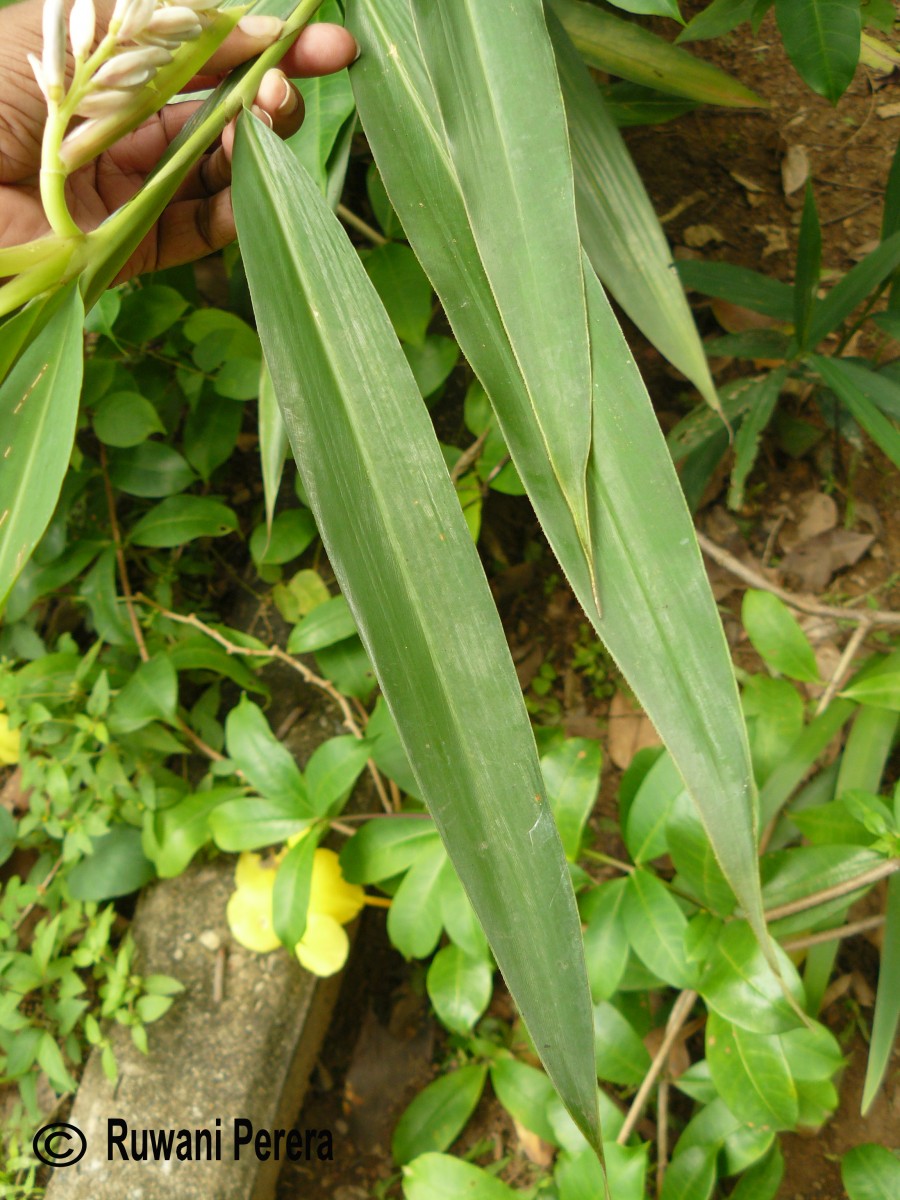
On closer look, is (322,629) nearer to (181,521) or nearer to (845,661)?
(181,521)

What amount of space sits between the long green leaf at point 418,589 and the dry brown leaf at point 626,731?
805 millimetres

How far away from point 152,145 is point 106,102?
1.60ft

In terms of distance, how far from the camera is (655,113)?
939 mm

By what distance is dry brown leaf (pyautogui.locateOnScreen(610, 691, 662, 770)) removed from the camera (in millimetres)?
1148

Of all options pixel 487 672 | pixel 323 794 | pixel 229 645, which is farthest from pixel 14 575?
pixel 229 645

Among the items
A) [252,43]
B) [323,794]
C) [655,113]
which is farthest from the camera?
[655,113]

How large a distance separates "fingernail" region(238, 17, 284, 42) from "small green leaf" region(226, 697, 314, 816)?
A: 1.86 ft

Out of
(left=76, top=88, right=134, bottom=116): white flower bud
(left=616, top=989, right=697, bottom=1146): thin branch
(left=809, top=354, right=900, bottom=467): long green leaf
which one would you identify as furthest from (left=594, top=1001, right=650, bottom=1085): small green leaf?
(left=76, top=88, right=134, bottom=116): white flower bud

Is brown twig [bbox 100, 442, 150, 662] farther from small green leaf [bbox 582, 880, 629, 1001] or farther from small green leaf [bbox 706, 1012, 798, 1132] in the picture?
small green leaf [bbox 706, 1012, 798, 1132]

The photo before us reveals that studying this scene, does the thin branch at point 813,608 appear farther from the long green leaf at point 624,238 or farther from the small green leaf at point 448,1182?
the small green leaf at point 448,1182

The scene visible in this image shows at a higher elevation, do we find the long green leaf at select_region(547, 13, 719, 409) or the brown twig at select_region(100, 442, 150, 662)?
the long green leaf at select_region(547, 13, 719, 409)

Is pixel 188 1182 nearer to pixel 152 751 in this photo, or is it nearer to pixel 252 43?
pixel 152 751

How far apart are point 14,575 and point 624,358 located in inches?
13.0

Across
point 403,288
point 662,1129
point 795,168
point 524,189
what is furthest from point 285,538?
point 795,168
